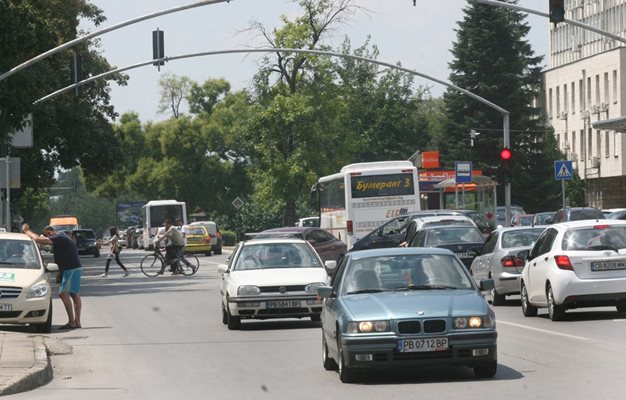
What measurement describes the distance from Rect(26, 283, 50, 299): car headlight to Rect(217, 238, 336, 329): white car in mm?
2793

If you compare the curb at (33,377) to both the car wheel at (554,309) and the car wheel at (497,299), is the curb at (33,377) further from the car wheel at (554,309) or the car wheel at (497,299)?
the car wheel at (497,299)

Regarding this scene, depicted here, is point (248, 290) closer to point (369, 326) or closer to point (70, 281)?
point (70, 281)

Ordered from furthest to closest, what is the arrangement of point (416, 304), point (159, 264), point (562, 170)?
point (159, 264) < point (562, 170) < point (416, 304)

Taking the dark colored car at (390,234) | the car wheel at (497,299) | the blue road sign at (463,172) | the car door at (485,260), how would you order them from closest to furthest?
the car wheel at (497,299) < the car door at (485,260) < the dark colored car at (390,234) < the blue road sign at (463,172)

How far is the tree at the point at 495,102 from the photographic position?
3952 inches

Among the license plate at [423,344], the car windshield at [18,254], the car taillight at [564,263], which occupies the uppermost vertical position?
the car windshield at [18,254]

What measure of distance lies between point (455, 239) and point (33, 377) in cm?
1972

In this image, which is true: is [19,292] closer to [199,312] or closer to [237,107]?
[199,312]

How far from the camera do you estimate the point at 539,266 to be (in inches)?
937

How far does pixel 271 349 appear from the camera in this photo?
19.6 m

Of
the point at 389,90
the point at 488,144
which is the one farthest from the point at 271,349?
the point at 389,90

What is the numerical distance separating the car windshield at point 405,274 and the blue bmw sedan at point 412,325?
1 centimetres

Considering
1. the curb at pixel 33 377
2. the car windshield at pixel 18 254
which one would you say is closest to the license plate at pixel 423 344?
the curb at pixel 33 377

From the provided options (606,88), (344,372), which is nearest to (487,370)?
(344,372)
